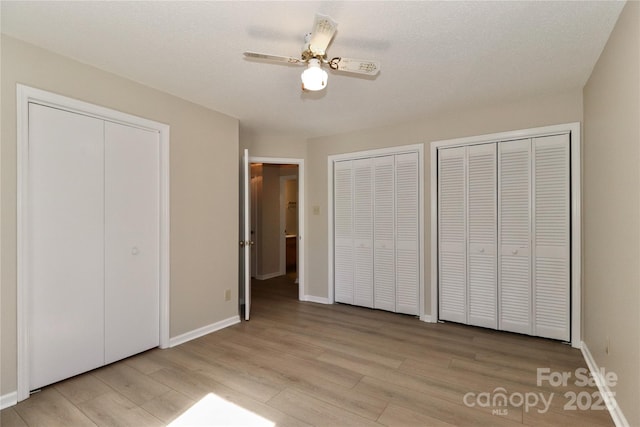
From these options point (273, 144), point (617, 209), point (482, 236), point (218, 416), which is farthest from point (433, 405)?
point (273, 144)

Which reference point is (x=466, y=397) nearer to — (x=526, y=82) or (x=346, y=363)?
(x=346, y=363)

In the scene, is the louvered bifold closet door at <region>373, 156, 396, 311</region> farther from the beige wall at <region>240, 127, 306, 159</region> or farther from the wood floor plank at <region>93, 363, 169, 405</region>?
the wood floor plank at <region>93, 363, 169, 405</region>

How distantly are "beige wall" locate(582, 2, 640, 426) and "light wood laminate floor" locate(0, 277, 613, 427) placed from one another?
38cm

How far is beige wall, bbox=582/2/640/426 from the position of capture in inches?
61.7

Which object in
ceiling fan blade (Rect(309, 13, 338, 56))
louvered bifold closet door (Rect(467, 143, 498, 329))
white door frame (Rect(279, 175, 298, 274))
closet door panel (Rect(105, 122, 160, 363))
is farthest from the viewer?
white door frame (Rect(279, 175, 298, 274))

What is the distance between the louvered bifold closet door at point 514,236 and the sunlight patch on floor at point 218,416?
2.65 metres

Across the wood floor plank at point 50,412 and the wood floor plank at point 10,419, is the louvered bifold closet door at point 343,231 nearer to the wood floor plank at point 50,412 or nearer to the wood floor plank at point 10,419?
the wood floor plank at point 50,412

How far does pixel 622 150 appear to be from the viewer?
1.76 meters

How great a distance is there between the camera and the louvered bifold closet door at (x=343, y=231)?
14.1 ft

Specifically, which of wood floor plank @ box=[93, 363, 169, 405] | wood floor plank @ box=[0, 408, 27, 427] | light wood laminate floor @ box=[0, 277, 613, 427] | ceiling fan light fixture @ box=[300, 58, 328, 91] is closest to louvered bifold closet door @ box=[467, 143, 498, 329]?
light wood laminate floor @ box=[0, 277, 613, 427]

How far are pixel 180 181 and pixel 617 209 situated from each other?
11.1ft

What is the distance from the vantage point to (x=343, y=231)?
4.36 meters

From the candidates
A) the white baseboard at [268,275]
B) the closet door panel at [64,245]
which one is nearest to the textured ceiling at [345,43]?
the closet door panel at [64,245]

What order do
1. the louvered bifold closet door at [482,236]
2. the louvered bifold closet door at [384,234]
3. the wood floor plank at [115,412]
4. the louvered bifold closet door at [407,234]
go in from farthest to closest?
1. the louvered bifold closet door at [384,234]
2. the louvered bifold closet door at [407,234]
3. the louvered bifold closet door at [482,236]
4. the wood floor plank at [115,412]
